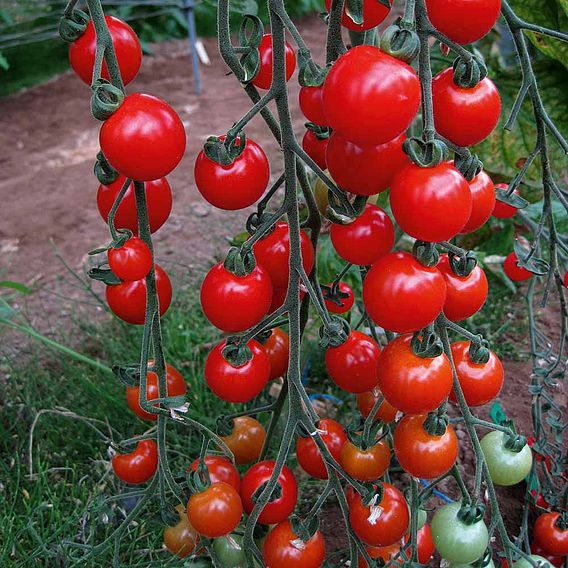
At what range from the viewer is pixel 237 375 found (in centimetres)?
77

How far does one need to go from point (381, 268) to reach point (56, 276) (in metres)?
1.91

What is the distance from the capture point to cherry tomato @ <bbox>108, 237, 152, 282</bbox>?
2.27ft

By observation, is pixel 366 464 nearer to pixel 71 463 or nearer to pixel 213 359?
pixel 213 359

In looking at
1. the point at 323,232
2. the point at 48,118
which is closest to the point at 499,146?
→ the point at 323,232

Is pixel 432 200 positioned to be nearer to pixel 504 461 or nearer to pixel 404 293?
pixel 404 293

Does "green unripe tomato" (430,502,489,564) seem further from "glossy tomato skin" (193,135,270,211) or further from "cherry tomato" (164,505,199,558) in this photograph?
"glossy tomato skin" (193,135,270,211)

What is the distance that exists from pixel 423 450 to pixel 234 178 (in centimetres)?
35

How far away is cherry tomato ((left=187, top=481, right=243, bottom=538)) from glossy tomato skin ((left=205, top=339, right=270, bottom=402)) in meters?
0.12

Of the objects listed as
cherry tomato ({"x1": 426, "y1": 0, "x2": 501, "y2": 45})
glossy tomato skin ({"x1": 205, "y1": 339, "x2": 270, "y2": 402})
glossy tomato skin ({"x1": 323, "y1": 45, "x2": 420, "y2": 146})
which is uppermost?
cherry tomato ({"x1": 426, "y1": 0, "x2": 501, "y2": 45})

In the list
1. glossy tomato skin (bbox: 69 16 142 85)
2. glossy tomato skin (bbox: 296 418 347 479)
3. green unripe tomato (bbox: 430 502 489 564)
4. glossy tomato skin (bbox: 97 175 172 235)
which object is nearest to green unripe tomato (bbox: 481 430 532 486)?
green unripe tomato (bbox: 430 502 489 564)

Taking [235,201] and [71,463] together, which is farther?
[71,463]

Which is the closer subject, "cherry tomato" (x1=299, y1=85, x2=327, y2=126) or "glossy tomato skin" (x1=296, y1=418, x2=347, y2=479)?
"cherry tomato" (x1=299, y1=85, x2=327, y2=126)

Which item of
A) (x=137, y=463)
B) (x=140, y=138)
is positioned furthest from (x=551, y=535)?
(x=140, y=138)

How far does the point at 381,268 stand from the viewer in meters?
0.61
